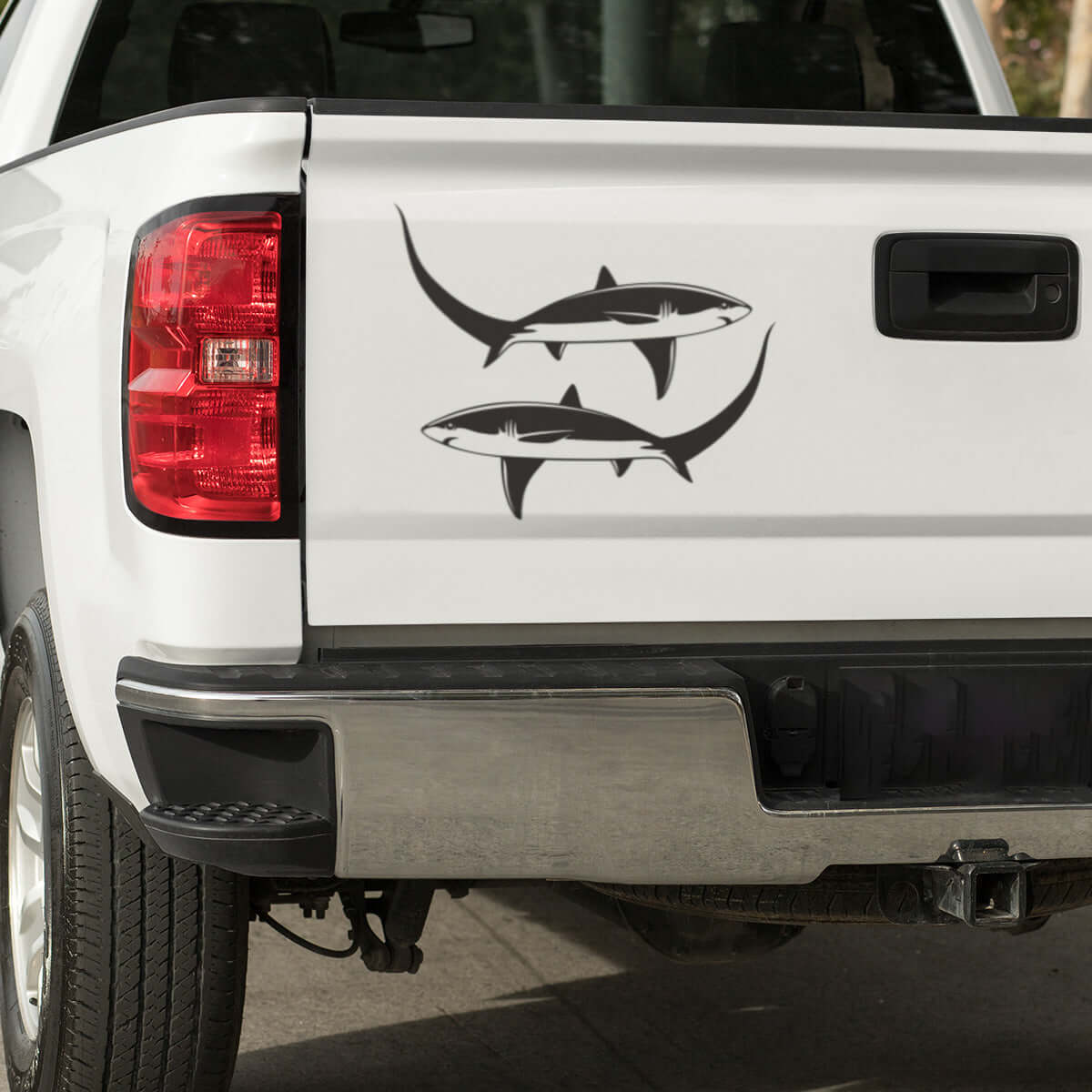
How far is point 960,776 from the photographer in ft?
8.54

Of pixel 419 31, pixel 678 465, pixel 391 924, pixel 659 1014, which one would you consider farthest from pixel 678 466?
pixel 419 31

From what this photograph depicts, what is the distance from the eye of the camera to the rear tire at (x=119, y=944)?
9.32ft

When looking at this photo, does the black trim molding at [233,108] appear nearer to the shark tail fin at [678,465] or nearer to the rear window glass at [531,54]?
the shark tail fin at [678,465]

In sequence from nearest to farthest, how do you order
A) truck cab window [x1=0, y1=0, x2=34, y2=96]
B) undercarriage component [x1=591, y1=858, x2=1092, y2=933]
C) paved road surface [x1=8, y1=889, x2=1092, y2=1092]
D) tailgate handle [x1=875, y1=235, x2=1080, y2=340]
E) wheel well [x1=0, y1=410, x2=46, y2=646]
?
tailgate handle [x1=875, y1=235, x2=1080, y2=340] < undercarriage component [x1=591, y1=858, x2=1092, y2=933] < wheel well [x1=0, y1=410, x2=46, y2=646] < paved road surface [x1=8, y1=889, x2=1092, y2=1092] < truck cab window [x1=0, y1=0, x2=34, y2=96]

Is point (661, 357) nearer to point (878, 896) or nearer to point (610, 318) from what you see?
point (610, 318)

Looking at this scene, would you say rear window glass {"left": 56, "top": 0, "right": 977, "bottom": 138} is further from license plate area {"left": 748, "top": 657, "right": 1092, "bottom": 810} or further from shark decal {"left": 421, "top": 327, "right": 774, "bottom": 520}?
license plate area {"left": 748, "top": 657, "right": 1092, "bottom": 810}

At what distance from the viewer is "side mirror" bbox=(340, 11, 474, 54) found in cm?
507

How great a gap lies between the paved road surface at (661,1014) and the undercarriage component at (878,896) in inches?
29.5

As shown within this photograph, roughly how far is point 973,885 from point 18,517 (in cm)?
183

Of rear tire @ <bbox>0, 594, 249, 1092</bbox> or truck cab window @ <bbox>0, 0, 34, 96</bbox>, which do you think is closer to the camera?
rear tire @ <bbox>0, 594, 249, 1092</bbox>

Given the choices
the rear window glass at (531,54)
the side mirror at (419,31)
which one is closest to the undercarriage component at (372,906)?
the rear window glass at (531,54)

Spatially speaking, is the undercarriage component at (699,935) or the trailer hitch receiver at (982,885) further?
the undercarriage component at (699,935)

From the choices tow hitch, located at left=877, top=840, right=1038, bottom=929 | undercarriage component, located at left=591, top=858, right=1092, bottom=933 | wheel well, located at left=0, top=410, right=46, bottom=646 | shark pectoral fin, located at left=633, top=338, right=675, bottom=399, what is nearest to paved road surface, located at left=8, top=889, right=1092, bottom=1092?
undercarriage component, located at left=591, top=858, right=1092, bottom=933

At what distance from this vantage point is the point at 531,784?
2418mm
